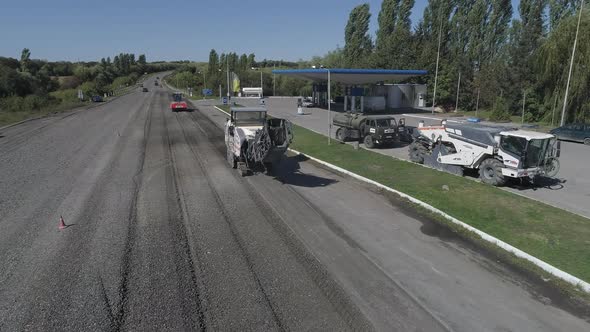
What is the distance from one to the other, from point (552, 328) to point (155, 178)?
45.0 feet

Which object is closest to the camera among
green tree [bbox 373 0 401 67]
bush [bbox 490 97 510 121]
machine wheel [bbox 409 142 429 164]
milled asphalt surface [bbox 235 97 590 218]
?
milled asphalt surface [bbox 235 97 590 218]

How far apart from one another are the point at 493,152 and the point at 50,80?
11342cm

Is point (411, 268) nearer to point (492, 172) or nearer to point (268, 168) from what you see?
point (492, 172)

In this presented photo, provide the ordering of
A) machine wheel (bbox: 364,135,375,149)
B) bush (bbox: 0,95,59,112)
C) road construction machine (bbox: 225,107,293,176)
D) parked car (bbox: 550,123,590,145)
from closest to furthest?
1. road construction machine (bbox: 225,107,293,176)
2. machine wheel (bbox: 364,135,375,149)
3. parked car (bbox: 550,123,590,145)
4. bush (bbox: 0,95,59,112)

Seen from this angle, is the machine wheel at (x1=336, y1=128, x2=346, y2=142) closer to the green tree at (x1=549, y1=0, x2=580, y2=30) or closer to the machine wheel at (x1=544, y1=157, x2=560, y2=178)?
the machine wheel at (x1=544, y1=157, x2=560, y2=178)

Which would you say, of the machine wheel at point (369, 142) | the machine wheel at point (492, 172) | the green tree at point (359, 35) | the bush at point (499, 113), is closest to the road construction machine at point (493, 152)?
the machine wheel at point (492, 172)

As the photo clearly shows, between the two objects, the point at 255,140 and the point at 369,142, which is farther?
the point at 369,142

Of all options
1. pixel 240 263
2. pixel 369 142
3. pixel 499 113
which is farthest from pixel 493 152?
pixel 499 113

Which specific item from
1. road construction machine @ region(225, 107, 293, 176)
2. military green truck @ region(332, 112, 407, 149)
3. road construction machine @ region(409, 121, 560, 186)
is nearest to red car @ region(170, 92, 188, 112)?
military green truck @ region(332, 112, 407, 149)

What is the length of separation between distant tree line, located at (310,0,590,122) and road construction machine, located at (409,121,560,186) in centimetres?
2120

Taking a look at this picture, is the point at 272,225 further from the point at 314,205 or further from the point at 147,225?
the point at 147,225

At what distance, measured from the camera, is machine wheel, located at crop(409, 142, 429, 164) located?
59.3 feet

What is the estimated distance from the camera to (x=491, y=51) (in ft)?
177

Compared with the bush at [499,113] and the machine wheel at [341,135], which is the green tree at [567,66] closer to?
the bush at [499,113]
